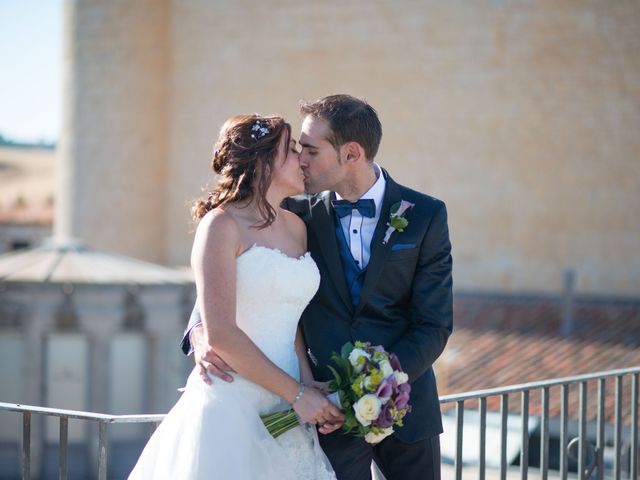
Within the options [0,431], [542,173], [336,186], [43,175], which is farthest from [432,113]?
[43,175]

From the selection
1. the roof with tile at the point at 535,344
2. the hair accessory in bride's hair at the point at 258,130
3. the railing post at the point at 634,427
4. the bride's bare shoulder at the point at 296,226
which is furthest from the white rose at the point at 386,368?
the roof with tile at the point at 535,344

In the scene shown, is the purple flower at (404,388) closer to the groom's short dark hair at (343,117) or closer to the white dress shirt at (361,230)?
the white dress shirt at (361,230)

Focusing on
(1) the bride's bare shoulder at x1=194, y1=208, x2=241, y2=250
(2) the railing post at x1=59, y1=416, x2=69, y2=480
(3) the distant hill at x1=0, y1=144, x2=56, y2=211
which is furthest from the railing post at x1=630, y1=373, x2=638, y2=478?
(3) the distant hill at x1=0, y1=144, x2=56, y2=211

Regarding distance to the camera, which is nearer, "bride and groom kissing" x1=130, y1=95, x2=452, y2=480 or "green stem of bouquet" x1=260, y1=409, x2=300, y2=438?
"bride and groom kissing" x1=130, y1=95, x2=452, y2=480

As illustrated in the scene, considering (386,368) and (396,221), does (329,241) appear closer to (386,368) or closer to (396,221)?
(396,221)

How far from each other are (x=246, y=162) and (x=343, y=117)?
0.40 meters

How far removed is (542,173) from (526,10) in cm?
321

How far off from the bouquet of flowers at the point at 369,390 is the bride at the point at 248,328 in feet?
0.25

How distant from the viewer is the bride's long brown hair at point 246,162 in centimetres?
319

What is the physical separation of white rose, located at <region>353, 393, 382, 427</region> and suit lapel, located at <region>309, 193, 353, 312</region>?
0.43 metres

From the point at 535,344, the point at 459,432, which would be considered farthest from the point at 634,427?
the point at 535,344

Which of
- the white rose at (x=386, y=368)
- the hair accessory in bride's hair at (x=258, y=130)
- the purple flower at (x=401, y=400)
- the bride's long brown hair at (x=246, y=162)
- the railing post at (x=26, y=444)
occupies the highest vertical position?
the hair accessory in bride's hair at (x=258, y=130)

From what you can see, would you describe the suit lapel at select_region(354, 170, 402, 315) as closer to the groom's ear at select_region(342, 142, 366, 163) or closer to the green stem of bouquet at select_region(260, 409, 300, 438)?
the groom's ear at select_region(342, 142, 366, 163)

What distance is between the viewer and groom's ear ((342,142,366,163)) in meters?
3.35
